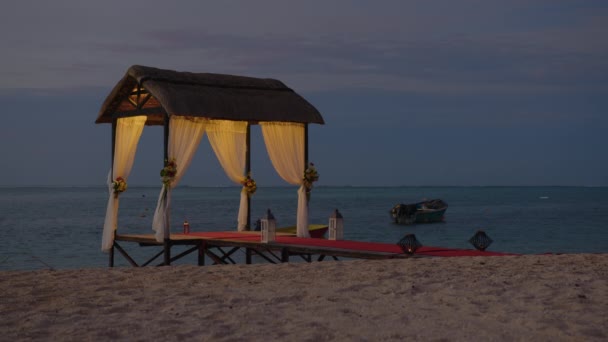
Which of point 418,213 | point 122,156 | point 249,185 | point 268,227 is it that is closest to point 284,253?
point 268,227

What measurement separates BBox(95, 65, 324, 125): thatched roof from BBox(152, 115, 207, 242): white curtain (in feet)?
1.07

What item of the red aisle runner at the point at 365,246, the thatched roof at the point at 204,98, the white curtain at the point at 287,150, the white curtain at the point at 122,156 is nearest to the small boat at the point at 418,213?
the thatched roof at the point at 204,98

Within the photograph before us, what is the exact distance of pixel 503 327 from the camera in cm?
602

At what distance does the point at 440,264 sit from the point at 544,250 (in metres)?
23.7

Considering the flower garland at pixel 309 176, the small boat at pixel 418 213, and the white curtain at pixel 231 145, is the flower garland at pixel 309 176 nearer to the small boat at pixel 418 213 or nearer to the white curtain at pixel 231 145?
the white curtain at pixel 231 145

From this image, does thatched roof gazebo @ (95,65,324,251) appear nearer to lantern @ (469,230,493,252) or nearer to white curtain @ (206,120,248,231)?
white curtain @ (206,120,248,231)

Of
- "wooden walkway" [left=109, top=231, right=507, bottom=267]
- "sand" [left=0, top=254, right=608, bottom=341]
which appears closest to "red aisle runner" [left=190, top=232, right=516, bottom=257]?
"wooden walkway" [left=109, top=231, right=507, bottom=267]

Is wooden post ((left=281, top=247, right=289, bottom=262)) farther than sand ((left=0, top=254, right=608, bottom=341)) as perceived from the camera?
Yes

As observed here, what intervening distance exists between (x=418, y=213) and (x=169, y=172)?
35454 millimetres

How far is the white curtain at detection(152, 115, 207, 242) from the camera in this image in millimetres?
13273

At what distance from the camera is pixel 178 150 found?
13.4m

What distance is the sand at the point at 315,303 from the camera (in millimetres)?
5887

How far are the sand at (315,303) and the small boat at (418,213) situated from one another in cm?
3690

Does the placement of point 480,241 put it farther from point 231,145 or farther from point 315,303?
point 231,145
